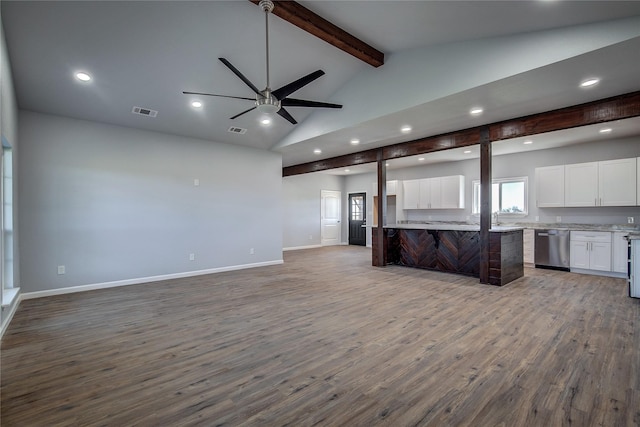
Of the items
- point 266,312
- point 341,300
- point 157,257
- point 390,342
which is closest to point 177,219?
point 157,257

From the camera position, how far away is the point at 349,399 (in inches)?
76.1

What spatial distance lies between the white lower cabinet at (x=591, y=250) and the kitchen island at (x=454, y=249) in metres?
1.41

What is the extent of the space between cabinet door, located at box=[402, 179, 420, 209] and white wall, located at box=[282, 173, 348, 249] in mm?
3134

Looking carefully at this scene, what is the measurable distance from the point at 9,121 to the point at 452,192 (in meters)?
8.75

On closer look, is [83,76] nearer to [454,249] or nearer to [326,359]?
[326,359]

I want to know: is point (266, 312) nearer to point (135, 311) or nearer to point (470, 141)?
point (135, 311)

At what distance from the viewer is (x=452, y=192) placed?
321 inches

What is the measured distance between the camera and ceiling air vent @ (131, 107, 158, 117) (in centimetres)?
477

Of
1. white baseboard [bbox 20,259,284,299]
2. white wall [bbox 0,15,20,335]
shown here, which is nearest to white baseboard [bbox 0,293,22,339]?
white wall [bbox 0,15,20,335]

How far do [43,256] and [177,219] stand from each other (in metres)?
1.98

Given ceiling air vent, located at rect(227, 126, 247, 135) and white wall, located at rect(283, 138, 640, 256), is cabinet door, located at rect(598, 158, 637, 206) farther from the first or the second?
ceiling air vent, located at rect(227, 126, 247, 135)

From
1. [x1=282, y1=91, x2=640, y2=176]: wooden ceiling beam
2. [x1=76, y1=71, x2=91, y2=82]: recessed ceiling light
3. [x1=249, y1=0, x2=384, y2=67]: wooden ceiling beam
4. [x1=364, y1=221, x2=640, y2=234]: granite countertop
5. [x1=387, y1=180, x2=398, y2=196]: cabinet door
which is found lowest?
[x1=364, y1=221, x2=640, y2=234]: granite countertop

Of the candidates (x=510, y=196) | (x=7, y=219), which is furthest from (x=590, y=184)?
(x=7, y=219)

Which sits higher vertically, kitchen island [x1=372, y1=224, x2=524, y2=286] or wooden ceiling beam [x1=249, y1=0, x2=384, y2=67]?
wooden ceiling beam [x1=249, y1=0, x2=384, y2=67]
